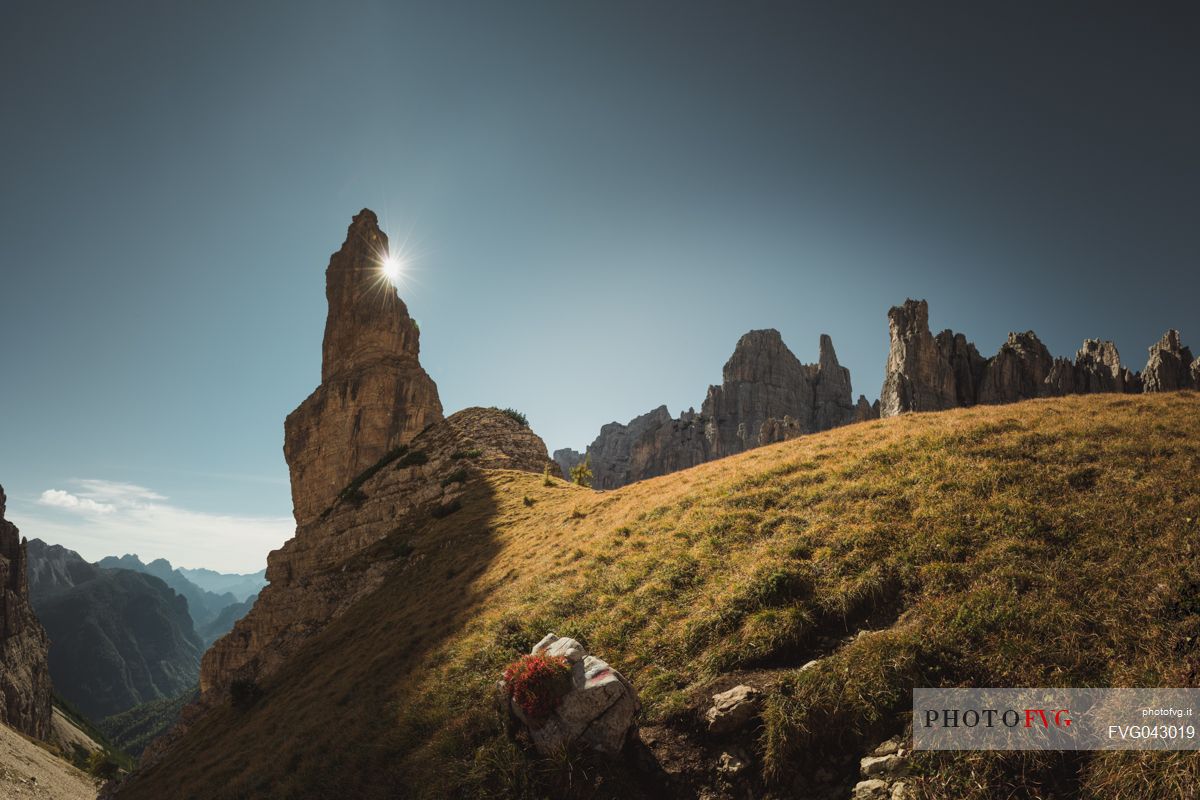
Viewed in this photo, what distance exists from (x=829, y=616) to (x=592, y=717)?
5.88 m

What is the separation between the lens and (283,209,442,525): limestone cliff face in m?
66.7

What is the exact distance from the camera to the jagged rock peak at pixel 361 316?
72.2 meters

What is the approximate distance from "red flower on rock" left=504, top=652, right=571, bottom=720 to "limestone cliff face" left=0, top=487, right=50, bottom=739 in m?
143

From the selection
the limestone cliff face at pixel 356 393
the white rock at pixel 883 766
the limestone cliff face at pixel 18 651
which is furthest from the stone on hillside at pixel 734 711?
the limestone cliff face at pixel 18 651

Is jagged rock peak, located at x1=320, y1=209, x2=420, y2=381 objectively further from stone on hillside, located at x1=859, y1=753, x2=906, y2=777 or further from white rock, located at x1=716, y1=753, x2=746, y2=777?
stone on hillside, located at x1=859, y1=753, x2=906, y2=777

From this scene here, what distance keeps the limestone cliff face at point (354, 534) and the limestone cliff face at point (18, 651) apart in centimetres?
10620

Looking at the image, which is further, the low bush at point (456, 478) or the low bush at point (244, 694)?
the low bush at point (456, 478)

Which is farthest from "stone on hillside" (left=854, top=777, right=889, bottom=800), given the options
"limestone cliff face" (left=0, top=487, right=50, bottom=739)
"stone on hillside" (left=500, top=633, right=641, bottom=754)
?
"limestone cliff face" (left=0, top=487, right=50, bottom=739)

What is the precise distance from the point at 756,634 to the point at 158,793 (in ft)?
88.4

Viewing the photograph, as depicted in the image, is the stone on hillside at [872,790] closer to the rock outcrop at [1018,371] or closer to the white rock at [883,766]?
the white rock at [883,766]

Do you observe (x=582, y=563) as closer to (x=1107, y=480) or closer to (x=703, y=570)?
(x=703, y=570)

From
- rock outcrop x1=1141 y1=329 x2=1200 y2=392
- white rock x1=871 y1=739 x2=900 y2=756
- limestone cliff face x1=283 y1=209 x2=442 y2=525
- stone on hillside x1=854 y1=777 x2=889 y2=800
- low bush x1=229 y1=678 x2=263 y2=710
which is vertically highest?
rock outcrop x1=1141 y1=329 x2=1200 y2=392

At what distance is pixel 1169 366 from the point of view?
339ft

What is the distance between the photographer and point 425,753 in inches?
452
